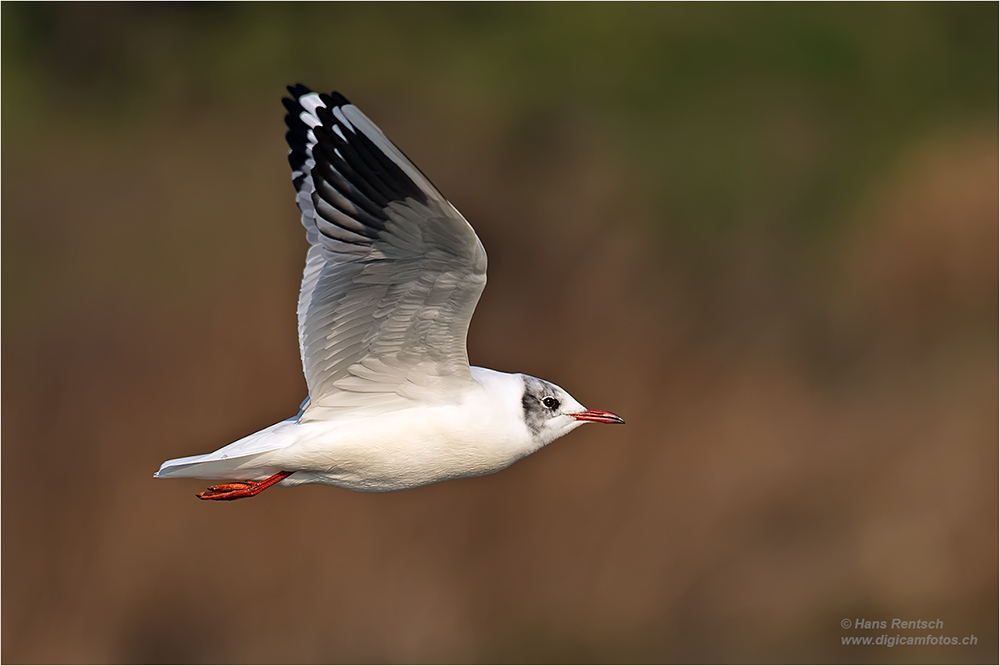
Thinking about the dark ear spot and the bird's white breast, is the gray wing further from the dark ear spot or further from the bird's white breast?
the dark ear spot

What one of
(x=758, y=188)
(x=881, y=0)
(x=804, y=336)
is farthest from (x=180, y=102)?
(x=881, y=0)

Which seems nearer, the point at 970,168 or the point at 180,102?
the point at 970,168

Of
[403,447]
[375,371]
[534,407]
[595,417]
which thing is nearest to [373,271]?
[375,371]

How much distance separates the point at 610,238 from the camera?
937 centimetres

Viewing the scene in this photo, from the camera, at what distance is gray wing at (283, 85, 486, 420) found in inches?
144

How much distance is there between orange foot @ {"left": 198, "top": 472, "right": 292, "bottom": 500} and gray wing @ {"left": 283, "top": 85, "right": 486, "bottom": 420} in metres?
0.25

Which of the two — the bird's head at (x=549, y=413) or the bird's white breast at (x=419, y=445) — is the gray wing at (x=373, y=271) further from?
the bird's head at (x=549, y=413)

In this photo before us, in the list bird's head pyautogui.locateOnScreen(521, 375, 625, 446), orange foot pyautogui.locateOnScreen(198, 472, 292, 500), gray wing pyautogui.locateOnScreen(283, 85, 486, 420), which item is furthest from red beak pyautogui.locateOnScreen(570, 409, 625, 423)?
orange foot pyautogui.locateOnScreen(198, 472, 292, 500)

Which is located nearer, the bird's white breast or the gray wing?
the gray wing

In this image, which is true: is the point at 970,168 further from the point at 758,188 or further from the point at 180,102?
the point at 180,102

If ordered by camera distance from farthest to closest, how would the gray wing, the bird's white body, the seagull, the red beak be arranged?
1. the red beak
2. the bird's white body
3. the seagull
4. the gray wing

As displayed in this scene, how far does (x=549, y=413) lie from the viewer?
425 cm

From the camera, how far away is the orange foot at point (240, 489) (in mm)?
4215

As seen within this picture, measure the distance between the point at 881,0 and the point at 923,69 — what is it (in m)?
0.89
